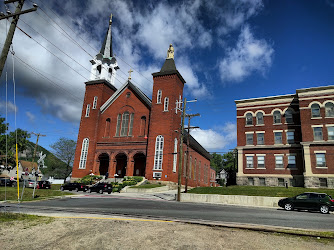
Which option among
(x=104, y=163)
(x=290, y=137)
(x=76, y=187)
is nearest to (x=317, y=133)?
(x=290, y=137)

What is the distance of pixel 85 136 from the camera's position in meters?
44.8

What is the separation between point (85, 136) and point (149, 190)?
19.9 metres

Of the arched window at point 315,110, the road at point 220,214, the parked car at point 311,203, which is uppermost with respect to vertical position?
the arched window at point 315,110

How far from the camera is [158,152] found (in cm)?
3825

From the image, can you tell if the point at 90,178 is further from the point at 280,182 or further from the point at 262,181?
the point at 280,182

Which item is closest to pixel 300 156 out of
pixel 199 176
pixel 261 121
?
pixel 261 121

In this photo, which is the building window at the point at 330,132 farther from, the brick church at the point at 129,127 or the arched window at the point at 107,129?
the arched window at the point at 107,129

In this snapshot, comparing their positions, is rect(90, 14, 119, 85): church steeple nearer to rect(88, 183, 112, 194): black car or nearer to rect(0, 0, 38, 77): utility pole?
rect(88, 183, 112, 194): black car

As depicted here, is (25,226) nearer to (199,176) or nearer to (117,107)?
(117,107)

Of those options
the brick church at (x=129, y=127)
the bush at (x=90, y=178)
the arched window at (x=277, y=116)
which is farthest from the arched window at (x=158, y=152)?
the arched window at (x=277, y=116)

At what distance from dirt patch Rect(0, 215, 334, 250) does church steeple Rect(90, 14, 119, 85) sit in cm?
4288

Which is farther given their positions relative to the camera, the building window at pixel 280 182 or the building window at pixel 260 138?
the building window at pixel 260 138

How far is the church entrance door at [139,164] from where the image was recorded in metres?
42.1

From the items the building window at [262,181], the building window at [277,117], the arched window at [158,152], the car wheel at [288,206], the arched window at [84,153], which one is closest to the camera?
the car wheel at [288,206]
